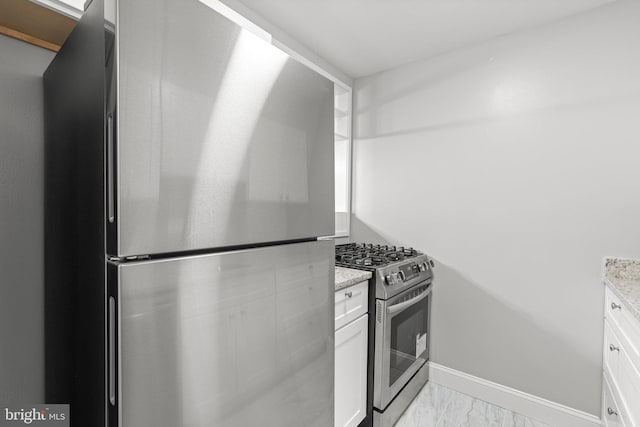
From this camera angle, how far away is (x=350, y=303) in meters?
1.60

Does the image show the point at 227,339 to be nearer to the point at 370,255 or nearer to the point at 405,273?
the point at 405,273

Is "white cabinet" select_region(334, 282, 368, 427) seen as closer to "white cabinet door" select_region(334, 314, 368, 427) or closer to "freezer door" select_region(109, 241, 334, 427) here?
"white cabinet door" select_region(334, 314, 368, 427)

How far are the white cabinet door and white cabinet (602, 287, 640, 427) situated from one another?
1.10 m

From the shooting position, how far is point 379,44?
2.25 meters

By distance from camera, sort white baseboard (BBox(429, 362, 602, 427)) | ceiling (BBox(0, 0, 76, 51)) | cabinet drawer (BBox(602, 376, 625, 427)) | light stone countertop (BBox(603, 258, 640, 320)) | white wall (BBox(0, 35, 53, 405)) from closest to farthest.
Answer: ceiling (BBox(0, 0, 76, 51)) → white wall (BBox(0, 35, 53, 405)) → cabinet drawer (BBox(602, 376, 625, 427)) → light stone countertop (BBox(603, 258, 640, 320)) → white baseboard (BBox(429, 362, 602, 427))

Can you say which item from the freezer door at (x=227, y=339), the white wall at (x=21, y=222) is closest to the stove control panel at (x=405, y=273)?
the freezer door at (x=227, y=339)

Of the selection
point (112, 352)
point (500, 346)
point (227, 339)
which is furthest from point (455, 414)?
point (112, 352)

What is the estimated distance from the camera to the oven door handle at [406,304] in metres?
1.78

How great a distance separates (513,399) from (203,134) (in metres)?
2.52

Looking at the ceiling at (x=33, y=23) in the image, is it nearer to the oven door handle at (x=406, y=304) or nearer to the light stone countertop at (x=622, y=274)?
the oven door handle at (x=406, y=304)

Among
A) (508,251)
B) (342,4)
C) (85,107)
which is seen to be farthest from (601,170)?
(85,107)

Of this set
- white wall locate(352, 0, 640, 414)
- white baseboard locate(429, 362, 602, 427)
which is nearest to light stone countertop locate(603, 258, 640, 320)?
white wall locate(352, 0, 640, 414)

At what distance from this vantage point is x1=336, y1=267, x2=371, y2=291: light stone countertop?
1483mm

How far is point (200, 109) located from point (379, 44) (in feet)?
6.44
